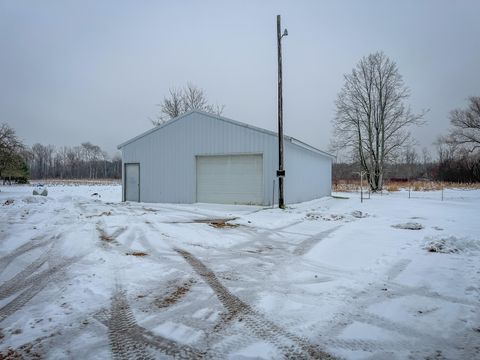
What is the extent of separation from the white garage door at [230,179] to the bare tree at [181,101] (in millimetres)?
21739

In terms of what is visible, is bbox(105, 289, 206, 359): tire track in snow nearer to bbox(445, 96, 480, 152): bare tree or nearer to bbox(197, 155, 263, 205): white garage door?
bbox(197, 155, 263, 205): white garage door

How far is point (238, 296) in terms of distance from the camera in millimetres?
3578

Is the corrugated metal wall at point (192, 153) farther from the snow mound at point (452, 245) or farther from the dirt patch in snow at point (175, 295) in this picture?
the dirt patch in snow at point (175, 295)

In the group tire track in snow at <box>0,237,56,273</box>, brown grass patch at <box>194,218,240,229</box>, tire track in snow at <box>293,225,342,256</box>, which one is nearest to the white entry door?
brown grass patch at <box>194,218,240,229</box>

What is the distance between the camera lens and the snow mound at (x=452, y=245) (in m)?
5.65

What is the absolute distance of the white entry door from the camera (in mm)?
16500

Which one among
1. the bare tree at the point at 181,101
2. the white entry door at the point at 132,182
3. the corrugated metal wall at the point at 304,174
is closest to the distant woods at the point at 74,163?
the bare tree at the point at 181,101

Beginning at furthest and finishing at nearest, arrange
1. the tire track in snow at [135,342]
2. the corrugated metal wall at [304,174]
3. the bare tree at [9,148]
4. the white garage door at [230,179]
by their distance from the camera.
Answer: the bare tree at [9,148], the corrugated metal wall at [304,174], the white garage door at [230,179], the tire track in snow at [135,342]

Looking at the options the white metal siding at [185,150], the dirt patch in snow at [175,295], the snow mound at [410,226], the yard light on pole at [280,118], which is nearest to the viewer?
the dirt patch in snow at [175,295]

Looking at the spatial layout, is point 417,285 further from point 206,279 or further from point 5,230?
point 5,230

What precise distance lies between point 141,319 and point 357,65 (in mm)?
32028

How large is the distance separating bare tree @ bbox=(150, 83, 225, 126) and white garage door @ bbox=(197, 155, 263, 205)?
2174 cm

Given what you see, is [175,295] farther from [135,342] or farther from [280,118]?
[280,118]

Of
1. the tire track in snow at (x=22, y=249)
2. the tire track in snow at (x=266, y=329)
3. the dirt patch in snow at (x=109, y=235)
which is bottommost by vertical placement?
the tire track in snow at (x=266, y=329)
